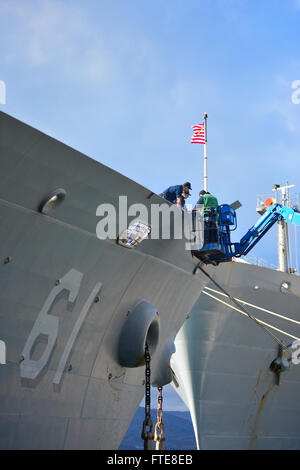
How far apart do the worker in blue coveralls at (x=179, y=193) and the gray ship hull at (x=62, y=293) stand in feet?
3.33

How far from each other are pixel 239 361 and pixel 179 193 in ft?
22.9

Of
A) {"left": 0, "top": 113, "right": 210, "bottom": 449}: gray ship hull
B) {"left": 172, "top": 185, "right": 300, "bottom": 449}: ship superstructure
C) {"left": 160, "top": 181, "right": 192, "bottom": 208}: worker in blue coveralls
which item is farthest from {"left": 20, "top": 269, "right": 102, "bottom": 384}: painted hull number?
{"left": 172, "top": 185, "right": 300, "bottom": 449}: ship superstructure

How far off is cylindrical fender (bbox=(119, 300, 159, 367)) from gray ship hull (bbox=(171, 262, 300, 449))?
5.85 m

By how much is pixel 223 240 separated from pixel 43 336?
14.7 ft

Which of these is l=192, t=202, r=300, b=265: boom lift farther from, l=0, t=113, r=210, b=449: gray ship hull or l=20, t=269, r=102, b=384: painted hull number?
l=20, t=269, r=102, b=384: painted hull number

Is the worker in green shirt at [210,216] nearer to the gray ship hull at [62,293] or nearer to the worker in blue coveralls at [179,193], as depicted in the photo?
the worker in blue coveralls at [179,193]

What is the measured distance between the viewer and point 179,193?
948cm

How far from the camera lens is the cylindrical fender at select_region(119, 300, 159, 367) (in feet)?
26.7

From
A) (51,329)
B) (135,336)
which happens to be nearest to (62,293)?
(51,329)

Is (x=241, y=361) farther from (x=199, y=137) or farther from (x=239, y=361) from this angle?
(x=199, y=137)

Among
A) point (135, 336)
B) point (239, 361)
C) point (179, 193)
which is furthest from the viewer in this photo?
point (239, 361)

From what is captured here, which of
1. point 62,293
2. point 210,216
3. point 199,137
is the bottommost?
point 62,293

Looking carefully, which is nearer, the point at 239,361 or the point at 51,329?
the point at 51,329
